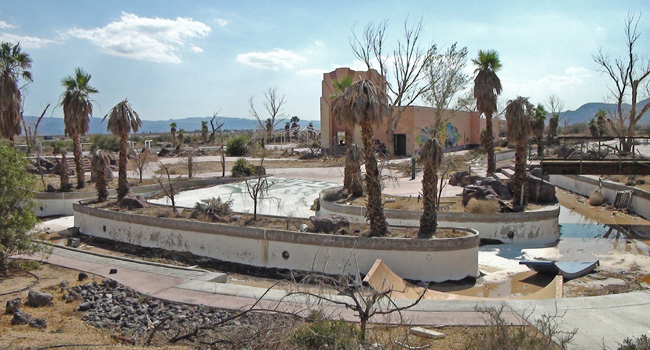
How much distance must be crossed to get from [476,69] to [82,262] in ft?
89.4

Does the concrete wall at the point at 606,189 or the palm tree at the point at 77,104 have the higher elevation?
the palm tree at the point at 77,104

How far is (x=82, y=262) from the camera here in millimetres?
13750

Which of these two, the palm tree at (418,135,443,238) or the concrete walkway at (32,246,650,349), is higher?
the palm tree at (418,135,443,238)

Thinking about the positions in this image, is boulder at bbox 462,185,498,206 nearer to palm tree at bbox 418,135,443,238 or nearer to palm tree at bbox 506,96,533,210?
palm tree at bbox 506,96,533,210

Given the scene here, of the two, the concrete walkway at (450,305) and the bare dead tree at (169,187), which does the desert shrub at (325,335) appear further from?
the bare dead tree at (169,187)

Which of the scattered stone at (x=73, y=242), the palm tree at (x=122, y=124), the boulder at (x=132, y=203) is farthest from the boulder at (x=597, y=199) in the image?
the scattered stone at (x=73, y=242)

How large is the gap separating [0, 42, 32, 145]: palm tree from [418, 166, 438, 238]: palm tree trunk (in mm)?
28210

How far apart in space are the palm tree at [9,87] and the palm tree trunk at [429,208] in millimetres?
28210

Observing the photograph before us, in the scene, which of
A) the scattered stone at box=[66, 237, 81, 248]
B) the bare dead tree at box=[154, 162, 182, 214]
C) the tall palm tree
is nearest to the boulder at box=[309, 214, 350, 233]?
the bare dead tree at box=[154, 162, 182, 214]

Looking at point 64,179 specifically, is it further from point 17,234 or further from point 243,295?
point 243,295

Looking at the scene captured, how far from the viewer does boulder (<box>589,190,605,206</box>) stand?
2722 centimetres

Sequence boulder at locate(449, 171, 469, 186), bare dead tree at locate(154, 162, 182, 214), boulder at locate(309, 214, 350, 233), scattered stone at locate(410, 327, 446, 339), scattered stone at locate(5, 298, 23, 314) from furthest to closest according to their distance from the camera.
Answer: boulder at locate(449, 171, 469, 186)
bare dead tree at locate(154, 162, 182, 214)
boulder at locate(309, 214, 350, 233)
scattered stone at locate(5, 298, 23, 314)
scattered stone at locate(410, 327, 446, 339)

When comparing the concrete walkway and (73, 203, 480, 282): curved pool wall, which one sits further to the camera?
(73, 203, 480, 282): curved pool wall

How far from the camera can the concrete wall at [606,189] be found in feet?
79.0
